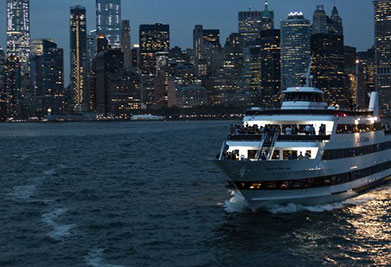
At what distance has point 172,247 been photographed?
36469 mm

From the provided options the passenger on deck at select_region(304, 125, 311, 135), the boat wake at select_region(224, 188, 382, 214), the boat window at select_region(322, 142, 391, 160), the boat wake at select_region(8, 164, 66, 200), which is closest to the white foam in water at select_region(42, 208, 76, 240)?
the boat wake at select_region(8, 164, 66, 200)

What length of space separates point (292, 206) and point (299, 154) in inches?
133

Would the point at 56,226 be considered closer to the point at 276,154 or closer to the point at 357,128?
the point at 276,154

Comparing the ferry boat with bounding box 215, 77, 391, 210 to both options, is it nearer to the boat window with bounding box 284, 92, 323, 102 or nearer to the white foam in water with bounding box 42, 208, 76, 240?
the boat window with bounding box 284, 92, 323, 102

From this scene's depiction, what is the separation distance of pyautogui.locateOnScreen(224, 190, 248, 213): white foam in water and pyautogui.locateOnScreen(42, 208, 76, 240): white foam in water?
10244 millimetres

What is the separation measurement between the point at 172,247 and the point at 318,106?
19417 mm

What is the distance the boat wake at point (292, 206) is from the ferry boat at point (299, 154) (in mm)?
329

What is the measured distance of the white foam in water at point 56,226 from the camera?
39.5m

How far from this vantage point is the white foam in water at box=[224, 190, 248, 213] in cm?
4492

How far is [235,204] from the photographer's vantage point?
151 ft

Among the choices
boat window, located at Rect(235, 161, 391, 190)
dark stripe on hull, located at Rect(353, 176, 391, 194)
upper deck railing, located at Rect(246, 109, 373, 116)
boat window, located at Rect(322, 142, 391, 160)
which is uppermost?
upper deck railing, located at Rect(246, 109, 373, 116)

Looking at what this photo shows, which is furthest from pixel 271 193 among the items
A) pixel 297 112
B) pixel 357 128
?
pixel 357 128

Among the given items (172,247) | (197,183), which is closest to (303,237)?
(172,247)

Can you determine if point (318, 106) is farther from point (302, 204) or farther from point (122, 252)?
point (122, 252)
